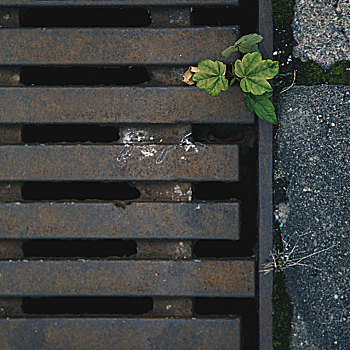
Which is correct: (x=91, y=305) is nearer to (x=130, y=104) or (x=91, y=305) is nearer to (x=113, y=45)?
(x=130, y=104)

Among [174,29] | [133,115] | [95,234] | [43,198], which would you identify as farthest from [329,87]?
[43,198]

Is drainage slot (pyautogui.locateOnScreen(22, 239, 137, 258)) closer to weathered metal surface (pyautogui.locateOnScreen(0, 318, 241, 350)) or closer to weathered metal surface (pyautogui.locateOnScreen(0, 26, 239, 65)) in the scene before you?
weathered metal surface (pyautogui.locateOnScreen(0, 318, 241, 350))

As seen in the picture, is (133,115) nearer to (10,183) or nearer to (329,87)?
(10,183)

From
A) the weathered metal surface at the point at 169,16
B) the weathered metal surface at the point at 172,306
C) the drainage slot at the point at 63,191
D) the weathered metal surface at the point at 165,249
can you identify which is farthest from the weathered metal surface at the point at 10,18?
the weathered metal surface at the point at 172,306

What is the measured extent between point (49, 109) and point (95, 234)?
1.61 feet

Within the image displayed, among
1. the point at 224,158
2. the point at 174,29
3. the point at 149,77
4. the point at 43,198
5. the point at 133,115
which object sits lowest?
the point at 43,198

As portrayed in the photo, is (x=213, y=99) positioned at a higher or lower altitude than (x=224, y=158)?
higher

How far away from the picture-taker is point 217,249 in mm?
1589

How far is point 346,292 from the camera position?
1.52 m

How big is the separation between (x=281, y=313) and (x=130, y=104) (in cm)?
99

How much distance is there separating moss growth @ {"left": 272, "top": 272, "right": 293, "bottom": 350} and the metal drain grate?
3.5 inches

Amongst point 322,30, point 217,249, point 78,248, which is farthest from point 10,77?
point 322,30

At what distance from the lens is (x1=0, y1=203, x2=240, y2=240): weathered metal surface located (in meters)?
1.44

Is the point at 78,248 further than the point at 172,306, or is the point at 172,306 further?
the point at 78,248
